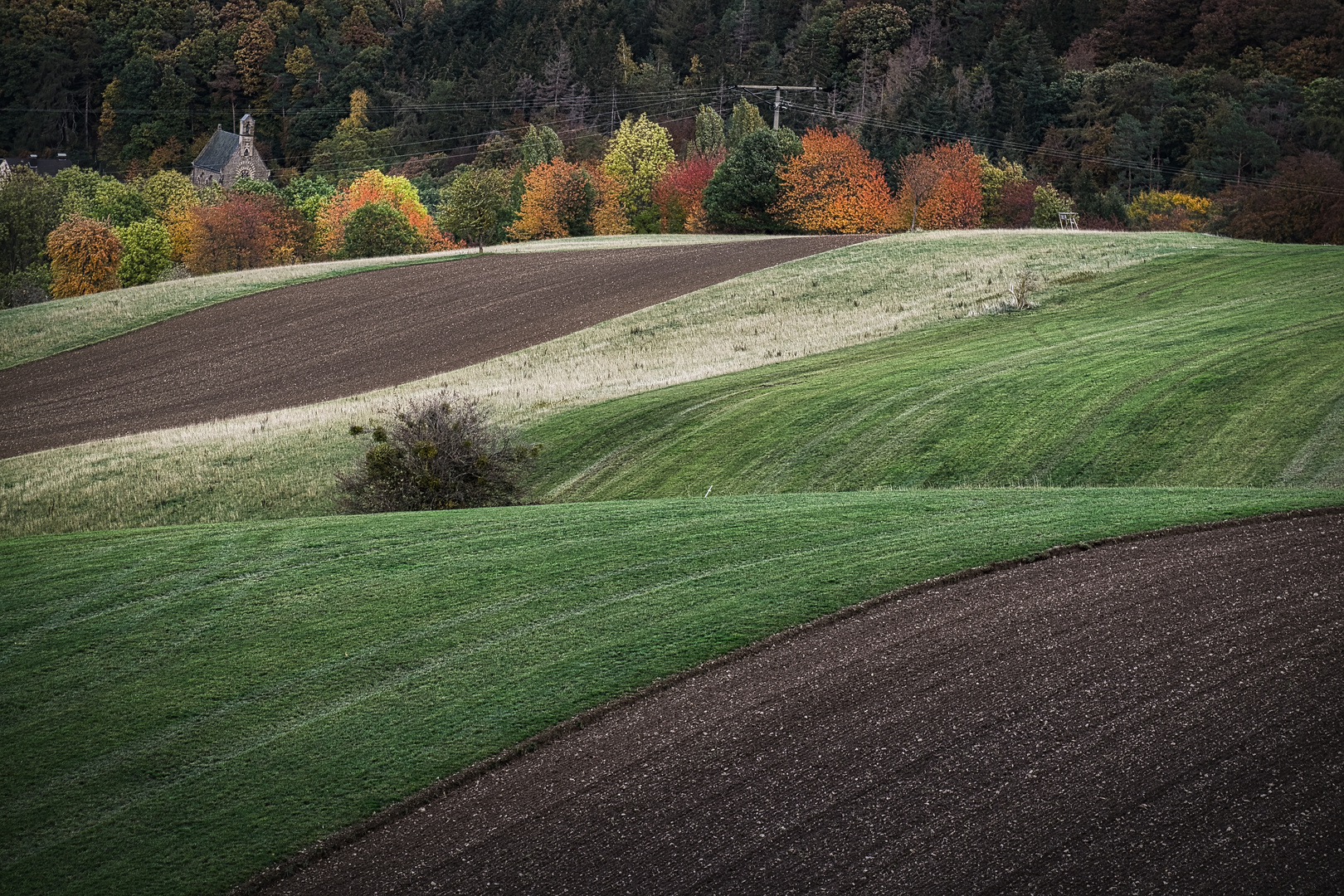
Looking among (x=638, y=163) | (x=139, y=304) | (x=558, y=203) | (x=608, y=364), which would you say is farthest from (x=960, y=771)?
(x=638, y=163)

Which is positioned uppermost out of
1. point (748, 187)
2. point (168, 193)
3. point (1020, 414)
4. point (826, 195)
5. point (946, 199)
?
point (168, 193)

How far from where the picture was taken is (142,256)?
3086 inches

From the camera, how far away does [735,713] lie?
369 inches

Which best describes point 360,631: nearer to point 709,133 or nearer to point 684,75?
point 709,133

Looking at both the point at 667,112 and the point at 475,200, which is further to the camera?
the point at 667,112

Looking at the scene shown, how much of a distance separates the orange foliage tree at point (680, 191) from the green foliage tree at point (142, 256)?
37.8 meters

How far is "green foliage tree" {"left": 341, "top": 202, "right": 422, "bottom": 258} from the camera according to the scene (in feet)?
237

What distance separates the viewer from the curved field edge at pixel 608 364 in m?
24.0

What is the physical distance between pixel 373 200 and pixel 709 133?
3072 centimetres

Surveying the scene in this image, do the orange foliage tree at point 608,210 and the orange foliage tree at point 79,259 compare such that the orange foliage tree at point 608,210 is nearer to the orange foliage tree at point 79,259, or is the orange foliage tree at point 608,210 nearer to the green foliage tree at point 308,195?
the green foliage tree at point 308,195

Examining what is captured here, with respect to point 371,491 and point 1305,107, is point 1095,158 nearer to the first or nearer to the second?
point 1305,107

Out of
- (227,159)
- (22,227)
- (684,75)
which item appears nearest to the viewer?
(22,227)

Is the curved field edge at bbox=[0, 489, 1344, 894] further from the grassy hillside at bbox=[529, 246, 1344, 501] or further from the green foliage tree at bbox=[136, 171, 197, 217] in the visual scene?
the green foliage tree at bbox=[136, 171, 197, 217]

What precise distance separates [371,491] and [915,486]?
32.9 ft
